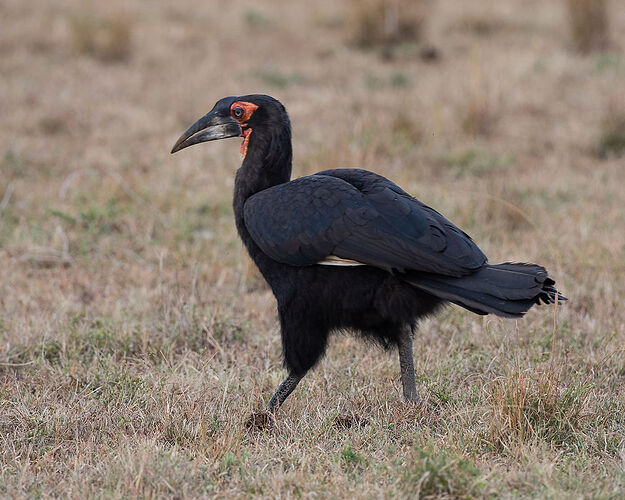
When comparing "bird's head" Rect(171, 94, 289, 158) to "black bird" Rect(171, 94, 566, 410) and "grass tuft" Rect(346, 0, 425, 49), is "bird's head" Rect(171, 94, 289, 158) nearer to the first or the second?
"black bird" Rect(171, 94, 566, 410)

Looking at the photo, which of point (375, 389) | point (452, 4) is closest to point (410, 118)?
point (375, 389)

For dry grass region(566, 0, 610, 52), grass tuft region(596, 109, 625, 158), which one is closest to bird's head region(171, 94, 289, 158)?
grass tuft region(596, 109, 625, 158)

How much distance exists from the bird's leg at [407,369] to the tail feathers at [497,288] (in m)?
0.46

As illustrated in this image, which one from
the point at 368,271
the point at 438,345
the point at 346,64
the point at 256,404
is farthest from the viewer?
the point at 346,64

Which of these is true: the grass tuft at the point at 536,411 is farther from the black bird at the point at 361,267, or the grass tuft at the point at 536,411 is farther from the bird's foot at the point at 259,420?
the bird's foot at the point at 259,420

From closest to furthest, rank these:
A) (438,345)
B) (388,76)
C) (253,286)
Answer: (438,345) → (253,286) → (388,76)

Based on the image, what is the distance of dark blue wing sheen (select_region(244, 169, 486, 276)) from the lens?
11.3 ft

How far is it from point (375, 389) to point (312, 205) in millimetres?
1028

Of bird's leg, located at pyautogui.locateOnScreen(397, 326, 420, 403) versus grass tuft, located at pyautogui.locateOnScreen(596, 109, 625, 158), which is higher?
grass tuft, located at pyautogui.locateOnScreen(596, 109, 625, 158)

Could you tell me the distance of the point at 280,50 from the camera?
38.2ft

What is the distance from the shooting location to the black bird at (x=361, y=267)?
11.1ft

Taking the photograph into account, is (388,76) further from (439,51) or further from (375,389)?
(375,389)

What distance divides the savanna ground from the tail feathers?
37 cm

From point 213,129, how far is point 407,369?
1.50 m
